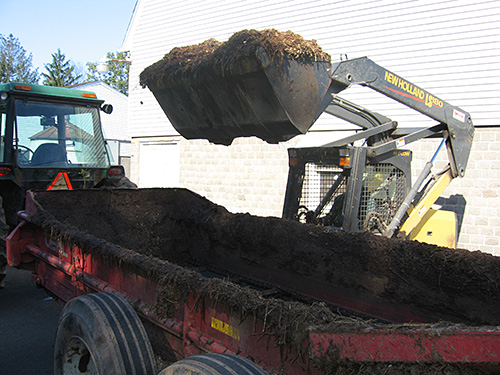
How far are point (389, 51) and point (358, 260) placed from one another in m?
7.11

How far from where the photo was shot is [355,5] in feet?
33.4

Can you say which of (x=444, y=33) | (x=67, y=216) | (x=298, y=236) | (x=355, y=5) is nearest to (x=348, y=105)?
(x=298, y=236)

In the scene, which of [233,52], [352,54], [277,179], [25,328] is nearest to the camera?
[233,52]

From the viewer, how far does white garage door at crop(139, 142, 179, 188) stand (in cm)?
1402

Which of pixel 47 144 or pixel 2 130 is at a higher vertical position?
pixel 2 130

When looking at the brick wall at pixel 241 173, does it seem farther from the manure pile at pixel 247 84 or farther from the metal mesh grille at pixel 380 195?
the manure pile at pixel 247 84

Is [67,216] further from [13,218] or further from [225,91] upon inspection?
[225,91]

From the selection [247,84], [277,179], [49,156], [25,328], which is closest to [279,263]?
[247,84]

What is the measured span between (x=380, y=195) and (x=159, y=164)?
993cm

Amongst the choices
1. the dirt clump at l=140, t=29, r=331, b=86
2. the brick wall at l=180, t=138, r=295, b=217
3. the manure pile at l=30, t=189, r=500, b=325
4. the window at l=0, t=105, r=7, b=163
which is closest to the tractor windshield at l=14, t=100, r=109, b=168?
the window at l=0, t=105, r=7, b=163

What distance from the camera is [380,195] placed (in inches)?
223

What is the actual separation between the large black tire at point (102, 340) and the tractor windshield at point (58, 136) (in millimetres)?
4070

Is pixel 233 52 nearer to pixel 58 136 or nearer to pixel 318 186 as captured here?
pixel 318 186

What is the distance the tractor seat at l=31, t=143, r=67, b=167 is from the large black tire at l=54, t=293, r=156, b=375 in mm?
4028
